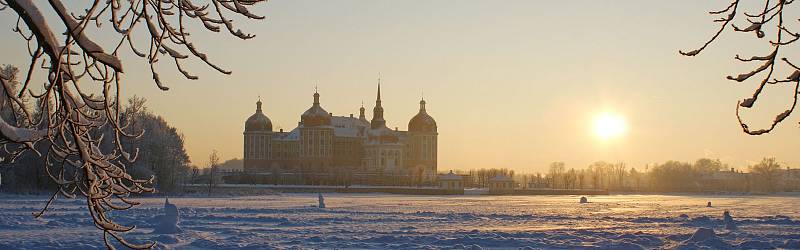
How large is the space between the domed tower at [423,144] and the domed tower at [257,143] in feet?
48.3

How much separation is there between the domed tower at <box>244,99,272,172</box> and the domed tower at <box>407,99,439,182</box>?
14.7m

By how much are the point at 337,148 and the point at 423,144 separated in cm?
884

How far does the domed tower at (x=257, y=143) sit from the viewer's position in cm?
10744

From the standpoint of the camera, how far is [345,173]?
98.9m

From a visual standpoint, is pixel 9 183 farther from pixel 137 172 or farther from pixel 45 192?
pixel 137 172

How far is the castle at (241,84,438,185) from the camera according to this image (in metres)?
103

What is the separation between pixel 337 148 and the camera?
352 feet

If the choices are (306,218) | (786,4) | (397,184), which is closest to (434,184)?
(397,184)

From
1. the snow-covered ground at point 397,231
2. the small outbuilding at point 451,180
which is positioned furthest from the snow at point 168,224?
the small outbuilding at point 451,180

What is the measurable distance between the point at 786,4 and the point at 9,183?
50861 mm

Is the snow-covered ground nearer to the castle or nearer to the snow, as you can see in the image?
the snow

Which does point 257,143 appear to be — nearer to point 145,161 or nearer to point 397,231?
point 145,161

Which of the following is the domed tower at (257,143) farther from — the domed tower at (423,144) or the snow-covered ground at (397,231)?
the snow-covered ground at (397,231)

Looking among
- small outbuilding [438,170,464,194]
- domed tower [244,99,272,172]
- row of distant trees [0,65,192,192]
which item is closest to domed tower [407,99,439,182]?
small outbuilding [438,170,464,194]
